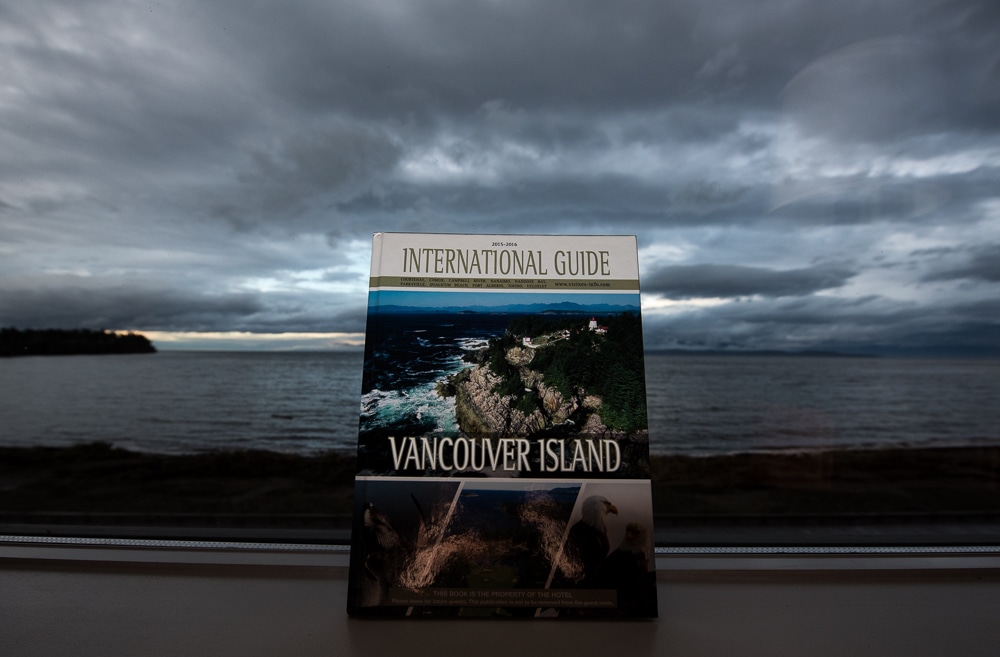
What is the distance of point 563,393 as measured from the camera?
3.54 ft

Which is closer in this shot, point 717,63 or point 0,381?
point 717,63

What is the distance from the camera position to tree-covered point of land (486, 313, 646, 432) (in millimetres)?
1070

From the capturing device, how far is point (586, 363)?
1092 millimetres

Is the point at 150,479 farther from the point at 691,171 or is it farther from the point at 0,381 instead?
the point at 691,171

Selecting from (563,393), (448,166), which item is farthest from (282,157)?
(563,393)

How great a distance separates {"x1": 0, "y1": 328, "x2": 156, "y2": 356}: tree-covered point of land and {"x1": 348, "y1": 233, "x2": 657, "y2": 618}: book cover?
222 cm

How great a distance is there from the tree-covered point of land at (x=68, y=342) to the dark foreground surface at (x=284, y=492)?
0.49 m

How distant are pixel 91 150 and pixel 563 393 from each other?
7.62ft

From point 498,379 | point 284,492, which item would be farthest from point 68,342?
point 498,379

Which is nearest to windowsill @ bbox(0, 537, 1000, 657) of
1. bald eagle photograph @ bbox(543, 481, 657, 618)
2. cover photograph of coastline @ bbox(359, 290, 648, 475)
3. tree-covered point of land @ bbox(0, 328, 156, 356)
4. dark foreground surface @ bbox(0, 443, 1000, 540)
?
bald eagle photograph @ bbox(543, 481, 657, 618)

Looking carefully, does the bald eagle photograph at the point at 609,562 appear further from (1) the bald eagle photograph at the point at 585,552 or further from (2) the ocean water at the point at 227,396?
(2) the ocean water at the point at 227,396

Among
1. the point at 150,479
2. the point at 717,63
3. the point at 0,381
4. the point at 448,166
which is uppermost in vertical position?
the point at 717,63

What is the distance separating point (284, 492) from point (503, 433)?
2.07 m

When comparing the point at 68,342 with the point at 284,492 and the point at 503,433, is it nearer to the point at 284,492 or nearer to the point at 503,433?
the point at 284,492
